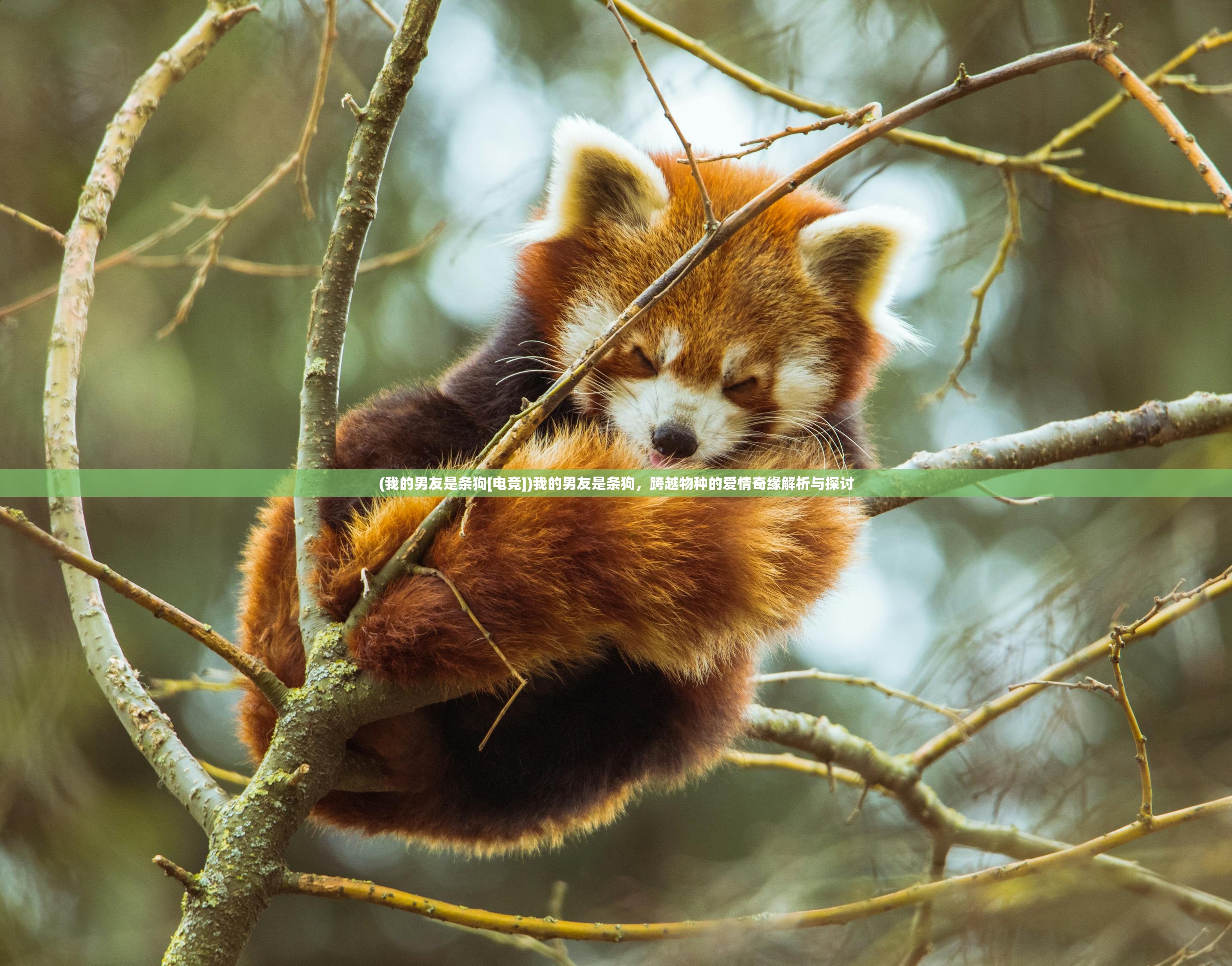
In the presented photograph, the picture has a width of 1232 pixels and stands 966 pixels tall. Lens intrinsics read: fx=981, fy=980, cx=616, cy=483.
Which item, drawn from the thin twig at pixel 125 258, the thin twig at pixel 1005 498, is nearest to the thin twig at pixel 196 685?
the thin twig at pixel 125 258

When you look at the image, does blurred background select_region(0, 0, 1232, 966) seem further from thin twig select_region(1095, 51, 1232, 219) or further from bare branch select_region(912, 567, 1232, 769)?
thin twig select_region(1095, 51, 1232, 219)

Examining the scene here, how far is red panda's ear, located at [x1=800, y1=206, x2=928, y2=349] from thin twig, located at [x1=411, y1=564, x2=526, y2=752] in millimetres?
1187

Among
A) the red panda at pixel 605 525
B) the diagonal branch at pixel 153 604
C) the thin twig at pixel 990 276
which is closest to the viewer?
the diagonal branch at pixel 153 604

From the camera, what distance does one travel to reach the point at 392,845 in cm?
415

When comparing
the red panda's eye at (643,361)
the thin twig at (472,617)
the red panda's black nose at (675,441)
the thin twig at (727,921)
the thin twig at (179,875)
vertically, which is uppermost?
the red panda's eye at (643,361)

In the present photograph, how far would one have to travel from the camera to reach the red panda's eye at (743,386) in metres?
1.91

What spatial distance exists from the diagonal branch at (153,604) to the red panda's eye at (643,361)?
0.94m

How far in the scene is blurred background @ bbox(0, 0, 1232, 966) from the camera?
1.99 meters

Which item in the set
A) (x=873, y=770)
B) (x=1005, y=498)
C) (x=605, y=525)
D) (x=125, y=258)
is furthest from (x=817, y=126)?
(x=125, y=258)

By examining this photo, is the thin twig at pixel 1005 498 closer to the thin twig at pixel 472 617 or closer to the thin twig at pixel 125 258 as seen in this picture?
the thin twig at pixel 472 617

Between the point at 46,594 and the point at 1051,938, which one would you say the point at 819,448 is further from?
the point at 46,594

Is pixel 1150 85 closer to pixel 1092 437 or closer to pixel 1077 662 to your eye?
pixel 1092 437

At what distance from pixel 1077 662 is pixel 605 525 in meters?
1.04

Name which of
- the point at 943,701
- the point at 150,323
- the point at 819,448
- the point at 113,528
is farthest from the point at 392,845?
the point at 819,448
